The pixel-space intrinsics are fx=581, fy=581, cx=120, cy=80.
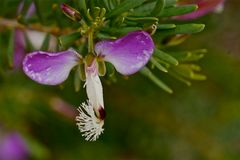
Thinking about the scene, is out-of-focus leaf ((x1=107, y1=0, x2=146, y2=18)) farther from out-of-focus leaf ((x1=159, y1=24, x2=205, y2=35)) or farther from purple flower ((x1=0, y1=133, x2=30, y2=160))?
purple flower ((x1=0, y1=133, x2=30, y2=160))

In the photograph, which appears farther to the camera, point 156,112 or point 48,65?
point 156,112

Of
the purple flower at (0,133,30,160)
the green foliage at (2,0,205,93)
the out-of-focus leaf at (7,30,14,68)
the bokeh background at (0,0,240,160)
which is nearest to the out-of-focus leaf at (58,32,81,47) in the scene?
the green foliage at (2,0,205,93)

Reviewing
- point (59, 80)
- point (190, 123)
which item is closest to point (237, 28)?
point (190, 123)

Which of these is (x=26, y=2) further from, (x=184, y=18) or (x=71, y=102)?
(x=71, y=102)

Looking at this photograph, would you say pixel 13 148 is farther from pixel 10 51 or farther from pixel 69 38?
pixel 69 38

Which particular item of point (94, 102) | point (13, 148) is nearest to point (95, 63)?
point (94, 102)

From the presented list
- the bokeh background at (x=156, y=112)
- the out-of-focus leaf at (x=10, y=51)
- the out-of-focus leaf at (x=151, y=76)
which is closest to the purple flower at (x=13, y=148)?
the bokeh background at (x=156, y=112)

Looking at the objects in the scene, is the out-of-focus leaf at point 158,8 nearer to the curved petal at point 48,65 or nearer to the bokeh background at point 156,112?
the curved petal at point 48,65
